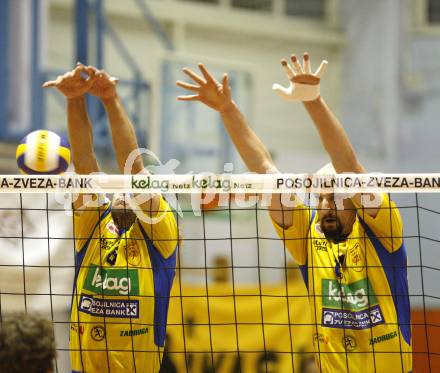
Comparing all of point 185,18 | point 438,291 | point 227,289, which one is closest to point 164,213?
point 227,289

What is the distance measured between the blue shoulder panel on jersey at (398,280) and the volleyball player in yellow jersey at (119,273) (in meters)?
1.15

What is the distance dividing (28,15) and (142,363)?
6.89 metres

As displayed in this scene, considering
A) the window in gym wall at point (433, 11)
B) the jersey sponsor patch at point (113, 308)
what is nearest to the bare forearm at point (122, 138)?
the jersey sponsor patch at point (113, 308)

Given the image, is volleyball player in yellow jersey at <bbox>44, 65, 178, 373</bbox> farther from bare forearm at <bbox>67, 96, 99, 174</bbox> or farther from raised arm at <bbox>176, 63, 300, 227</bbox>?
raised arm at <bbox>176, 63, 300, 227</bbox>

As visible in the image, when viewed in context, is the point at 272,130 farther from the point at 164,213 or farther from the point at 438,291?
the point at 164,213

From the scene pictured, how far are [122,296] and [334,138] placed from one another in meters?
1.43

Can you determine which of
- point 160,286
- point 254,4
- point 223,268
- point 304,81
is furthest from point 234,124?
point 254,4

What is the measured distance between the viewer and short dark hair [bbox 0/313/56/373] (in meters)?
3.18

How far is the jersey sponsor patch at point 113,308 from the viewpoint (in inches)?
175

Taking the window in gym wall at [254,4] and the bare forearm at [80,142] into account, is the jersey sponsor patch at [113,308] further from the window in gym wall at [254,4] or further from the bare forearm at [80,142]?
the window in gym wall at [254,4]

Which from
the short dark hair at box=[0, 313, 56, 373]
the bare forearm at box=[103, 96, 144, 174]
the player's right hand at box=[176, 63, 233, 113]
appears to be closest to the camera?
the short dark hair at box=[0, 313, 56, 373]

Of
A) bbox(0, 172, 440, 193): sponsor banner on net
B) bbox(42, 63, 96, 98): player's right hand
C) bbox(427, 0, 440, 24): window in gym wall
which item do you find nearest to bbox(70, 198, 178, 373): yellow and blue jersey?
bbox(0, 172, 440, 193): sponsor banner on net

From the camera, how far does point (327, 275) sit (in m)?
4.47

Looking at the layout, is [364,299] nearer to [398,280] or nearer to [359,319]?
[359,319]
